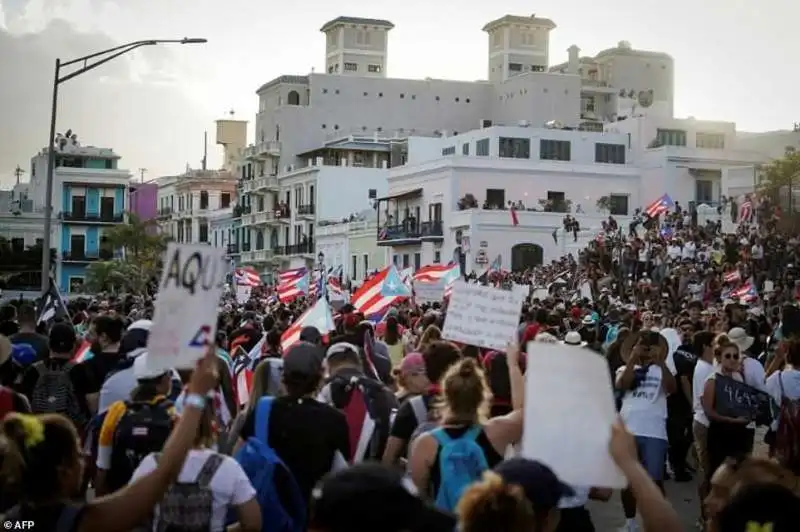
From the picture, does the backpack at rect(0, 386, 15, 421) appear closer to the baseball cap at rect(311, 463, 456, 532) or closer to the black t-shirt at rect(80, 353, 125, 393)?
the black t-shirt at rect(80, 353, 125, 393)

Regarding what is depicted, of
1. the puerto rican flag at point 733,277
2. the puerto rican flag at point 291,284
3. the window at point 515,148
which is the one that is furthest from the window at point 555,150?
the puerto rican flag at point 291,284

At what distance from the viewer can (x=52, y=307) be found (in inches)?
875

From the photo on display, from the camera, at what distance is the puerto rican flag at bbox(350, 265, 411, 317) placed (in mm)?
23438

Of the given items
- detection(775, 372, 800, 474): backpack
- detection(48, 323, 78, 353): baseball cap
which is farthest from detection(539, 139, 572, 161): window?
detection(775, 372, 800, 474): backpack

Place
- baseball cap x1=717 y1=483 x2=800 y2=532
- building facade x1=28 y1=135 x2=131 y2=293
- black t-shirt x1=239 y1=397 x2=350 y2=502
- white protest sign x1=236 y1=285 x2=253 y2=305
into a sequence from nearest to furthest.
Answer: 1. baseball cap x1=717 y1=483 x2=800 y2=532
2. black t-shirt x1=239 y1=397 x2=350 y2=502
3. white protest sign x1=236 y1=285 x2=253 y2=305
4. building facade x1=28 y1=135 x2=131 y2=293

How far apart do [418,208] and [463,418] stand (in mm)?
61250

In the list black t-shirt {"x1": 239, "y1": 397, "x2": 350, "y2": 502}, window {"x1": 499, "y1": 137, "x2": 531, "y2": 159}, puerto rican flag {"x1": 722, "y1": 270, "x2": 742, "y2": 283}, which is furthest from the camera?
window {"x1": 499, "y1": 137, "x2": 531, "y2": 159}

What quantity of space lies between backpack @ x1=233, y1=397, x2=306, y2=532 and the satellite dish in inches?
3464

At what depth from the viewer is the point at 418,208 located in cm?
6806

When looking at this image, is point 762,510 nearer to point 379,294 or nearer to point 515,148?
point 379,294

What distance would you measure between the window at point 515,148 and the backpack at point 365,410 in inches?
2358

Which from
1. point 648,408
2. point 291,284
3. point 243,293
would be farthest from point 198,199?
point 648,408

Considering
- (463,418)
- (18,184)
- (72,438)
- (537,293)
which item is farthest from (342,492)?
(18,184)

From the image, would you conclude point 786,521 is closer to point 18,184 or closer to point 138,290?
point 138,290
